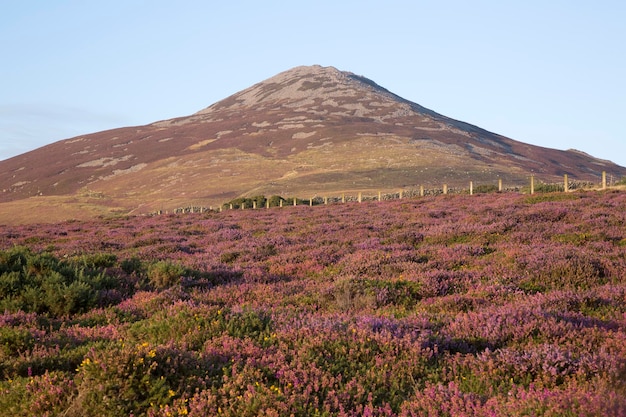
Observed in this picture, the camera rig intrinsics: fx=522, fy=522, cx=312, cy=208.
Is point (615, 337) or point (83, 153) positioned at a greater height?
point (83, 153)

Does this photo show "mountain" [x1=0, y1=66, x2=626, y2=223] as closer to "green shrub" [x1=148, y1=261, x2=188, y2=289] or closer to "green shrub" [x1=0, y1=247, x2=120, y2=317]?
"green shrub" [x1=148, y1=261, x2=188, y2=289]

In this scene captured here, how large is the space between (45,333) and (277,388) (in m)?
4.08

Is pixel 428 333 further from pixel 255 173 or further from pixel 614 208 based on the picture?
pixel 255 173

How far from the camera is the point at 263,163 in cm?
13388

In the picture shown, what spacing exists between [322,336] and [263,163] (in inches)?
5086

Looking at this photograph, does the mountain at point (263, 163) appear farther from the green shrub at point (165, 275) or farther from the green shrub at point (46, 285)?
the green shrub at point (46, 285)

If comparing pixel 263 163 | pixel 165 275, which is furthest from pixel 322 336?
pixel 263 163

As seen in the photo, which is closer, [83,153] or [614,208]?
[614,208]

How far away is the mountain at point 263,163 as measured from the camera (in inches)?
3974

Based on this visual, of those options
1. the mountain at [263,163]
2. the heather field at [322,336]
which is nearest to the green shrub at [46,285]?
the heather field at [322,336]

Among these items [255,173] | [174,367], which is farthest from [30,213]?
[174,367]

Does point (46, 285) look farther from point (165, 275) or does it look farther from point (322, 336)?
point (322, 336)

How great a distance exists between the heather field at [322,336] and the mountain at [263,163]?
73.4 m

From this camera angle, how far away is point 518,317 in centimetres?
667
